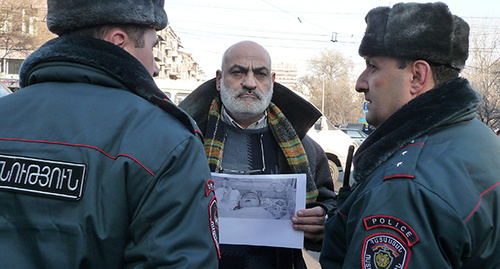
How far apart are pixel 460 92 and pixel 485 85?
33428 mm

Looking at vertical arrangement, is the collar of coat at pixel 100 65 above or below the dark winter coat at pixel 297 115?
above

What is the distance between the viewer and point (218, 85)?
3053mm

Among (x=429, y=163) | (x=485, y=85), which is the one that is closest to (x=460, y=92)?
(x=429, y=163)

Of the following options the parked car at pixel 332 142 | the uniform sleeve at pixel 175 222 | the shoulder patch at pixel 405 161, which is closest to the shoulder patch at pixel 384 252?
the shoulder patch at pixel 405 161

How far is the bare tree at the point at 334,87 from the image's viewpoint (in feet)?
209

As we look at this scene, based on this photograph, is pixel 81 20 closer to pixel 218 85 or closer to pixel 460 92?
pixel 460 92

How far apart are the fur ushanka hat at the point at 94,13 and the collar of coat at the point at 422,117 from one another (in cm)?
90

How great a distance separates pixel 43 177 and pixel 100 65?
351 mm

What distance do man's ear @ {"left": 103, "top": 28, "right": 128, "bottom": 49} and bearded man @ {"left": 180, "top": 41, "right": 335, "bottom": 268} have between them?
132cm

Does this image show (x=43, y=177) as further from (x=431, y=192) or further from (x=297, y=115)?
(x=297, y=115)

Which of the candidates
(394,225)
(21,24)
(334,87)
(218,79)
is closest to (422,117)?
(394,225)

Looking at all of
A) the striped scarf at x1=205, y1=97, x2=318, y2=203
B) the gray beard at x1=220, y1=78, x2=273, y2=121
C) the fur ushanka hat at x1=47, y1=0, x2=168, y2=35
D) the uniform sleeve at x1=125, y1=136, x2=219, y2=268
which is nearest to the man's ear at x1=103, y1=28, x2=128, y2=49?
the fur ushanka hat at x1=47, y1=0, x2=168, y2=35

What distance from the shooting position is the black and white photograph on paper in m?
2.36

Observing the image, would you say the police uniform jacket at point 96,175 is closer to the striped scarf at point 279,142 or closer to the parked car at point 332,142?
the striped scarf at point 279,142
